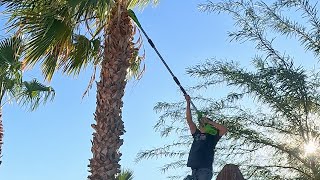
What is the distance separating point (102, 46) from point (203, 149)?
3271mm

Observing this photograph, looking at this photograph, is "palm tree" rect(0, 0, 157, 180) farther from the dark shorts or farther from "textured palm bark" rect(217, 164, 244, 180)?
"textured palm bark" rect(217, 164, 244, 180)

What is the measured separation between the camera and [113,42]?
9.27 meters

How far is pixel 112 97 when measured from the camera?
891cm

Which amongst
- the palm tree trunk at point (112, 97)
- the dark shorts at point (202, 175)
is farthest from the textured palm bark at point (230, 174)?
the palm tree trunk at point (112, 97)

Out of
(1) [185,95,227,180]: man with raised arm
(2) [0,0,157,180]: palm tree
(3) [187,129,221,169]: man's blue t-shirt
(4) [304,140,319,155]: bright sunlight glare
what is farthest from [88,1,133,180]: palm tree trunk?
(4) [304,140,319,155]: bright sunlight glare

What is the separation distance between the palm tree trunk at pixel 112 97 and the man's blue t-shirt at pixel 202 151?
170cm

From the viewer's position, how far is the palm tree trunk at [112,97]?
859 centimetres

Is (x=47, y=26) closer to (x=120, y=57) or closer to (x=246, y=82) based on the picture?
(x=120, y=57)

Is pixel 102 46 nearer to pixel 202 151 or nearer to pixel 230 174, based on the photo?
pixel 202 151

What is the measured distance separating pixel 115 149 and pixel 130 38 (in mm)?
1876

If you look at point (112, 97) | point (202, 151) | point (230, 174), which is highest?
point (112, 97)

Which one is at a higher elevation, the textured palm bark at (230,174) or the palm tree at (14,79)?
the palm tree at (14,79)

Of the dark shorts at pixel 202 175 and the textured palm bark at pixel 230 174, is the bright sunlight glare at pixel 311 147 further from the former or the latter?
the textured palm bark at pixel 230 174

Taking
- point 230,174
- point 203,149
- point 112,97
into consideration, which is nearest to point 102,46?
point 112,97
